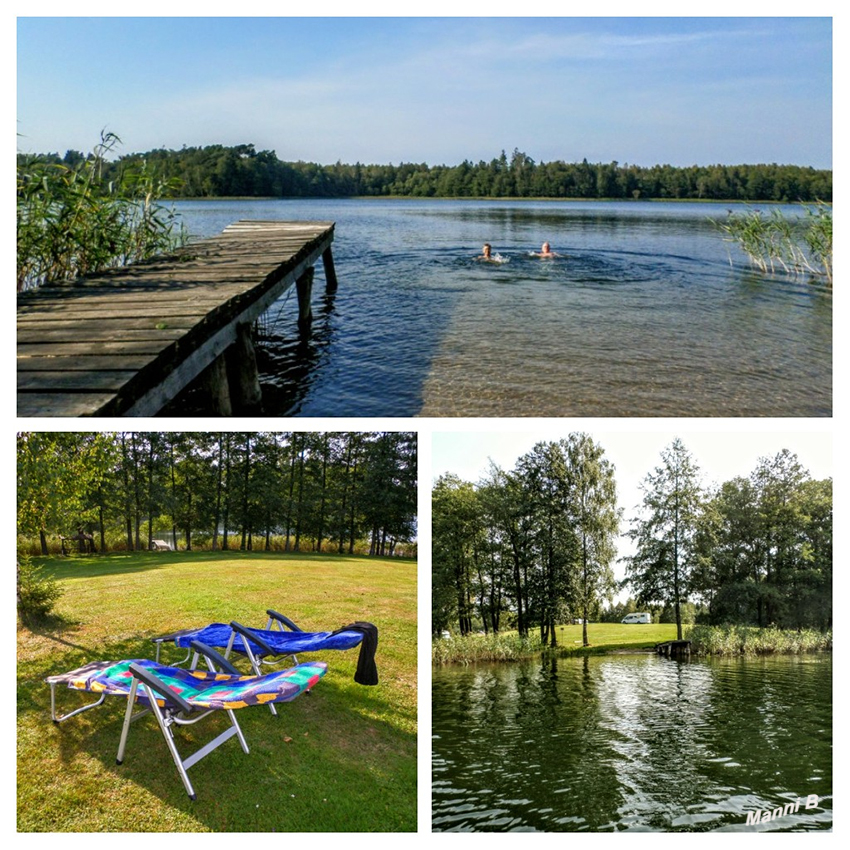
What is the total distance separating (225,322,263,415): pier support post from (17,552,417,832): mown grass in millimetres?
1697

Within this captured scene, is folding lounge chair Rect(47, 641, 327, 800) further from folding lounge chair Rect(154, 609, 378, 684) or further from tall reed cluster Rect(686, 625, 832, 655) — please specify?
tall reed cluster Rect(686, 625, 832, 655)

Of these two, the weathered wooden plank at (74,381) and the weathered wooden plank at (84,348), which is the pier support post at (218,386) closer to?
the weathered wooden plank at (84,348)

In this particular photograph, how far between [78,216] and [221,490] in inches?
110

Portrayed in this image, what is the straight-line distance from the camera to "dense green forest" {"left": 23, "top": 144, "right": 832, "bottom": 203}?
15.7m

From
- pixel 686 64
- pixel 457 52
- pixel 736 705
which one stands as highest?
pixel 686 64

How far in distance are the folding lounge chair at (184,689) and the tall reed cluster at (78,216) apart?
3555 mm

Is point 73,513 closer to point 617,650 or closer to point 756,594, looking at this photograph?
point 617,650

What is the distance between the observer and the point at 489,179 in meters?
27.1

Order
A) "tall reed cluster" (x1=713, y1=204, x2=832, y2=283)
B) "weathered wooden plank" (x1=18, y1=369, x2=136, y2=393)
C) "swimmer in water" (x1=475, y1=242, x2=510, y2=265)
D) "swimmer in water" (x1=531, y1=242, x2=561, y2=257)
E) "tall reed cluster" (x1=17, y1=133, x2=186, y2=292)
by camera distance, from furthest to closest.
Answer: "swimmer in water" (x1=531, y1=242, x2=561, y2=257)
"swimmer in water" (x1=475, y1=242, x2=510, y2=265)
"tall reed cluster" (x1=713, y1=204, x2=832, y2=283)
"tall reed cluster" (x1=17, y1=133, x2=186, y2=292)
"weathered wooden plank" (x1=18, y1=369, x2=136, y2=393)

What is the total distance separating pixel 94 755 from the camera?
3629 mm

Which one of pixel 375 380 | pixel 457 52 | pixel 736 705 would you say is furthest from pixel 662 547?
pixel 457 52

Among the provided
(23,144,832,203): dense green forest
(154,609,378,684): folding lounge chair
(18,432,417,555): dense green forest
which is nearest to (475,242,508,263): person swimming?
(23,144,832,203): dense green forest

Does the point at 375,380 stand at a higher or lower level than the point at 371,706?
higher

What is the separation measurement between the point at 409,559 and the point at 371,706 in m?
1.80
